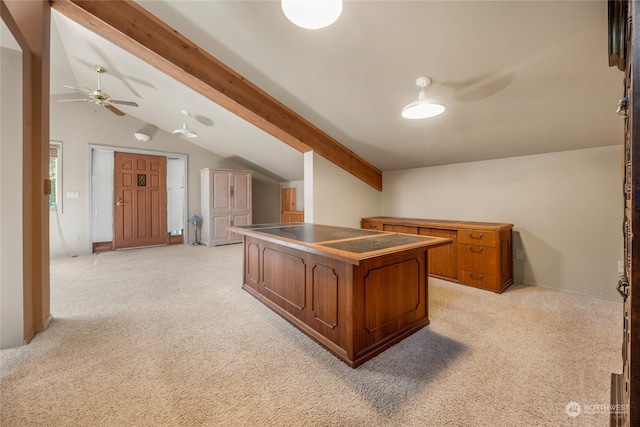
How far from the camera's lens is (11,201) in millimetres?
1820

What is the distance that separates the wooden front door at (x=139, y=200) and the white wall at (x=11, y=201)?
4140mm

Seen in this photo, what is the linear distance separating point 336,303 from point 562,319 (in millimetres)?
2125

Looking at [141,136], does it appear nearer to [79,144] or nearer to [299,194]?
[79,144]

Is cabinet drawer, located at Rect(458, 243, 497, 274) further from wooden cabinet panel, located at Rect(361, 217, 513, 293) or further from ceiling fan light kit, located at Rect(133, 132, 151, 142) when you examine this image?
ceiling fan light kit, located at Rect(133, 132, 151, 142)

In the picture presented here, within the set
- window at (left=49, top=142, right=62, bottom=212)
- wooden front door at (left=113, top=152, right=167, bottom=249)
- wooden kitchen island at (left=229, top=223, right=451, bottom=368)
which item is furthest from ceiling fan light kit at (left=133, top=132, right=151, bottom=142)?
wooden kitchen island at (left=229, top=223, right=451, bottom=368)

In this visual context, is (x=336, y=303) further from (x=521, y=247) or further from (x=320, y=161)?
(x=521, y=247)

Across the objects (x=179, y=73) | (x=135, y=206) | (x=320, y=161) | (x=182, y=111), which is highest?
(x=182, y=111)

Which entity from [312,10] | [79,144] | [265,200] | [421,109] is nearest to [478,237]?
[421,109]

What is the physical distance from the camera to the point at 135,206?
18.5 ft

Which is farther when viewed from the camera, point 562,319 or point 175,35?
point 175,35

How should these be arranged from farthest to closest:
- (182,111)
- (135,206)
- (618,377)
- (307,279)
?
(135,206) < (182,111) < (307,279) < (618,377)

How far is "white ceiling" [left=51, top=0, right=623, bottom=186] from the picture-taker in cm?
174

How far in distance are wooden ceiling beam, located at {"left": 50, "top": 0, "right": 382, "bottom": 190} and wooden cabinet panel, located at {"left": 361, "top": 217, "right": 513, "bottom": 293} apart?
7.04 ft

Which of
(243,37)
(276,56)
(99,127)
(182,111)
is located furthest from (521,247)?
(99,127)
